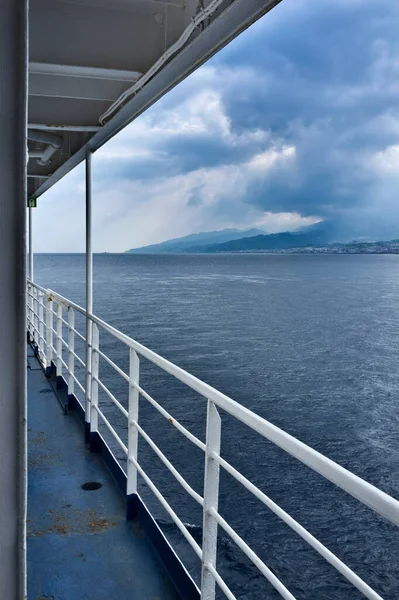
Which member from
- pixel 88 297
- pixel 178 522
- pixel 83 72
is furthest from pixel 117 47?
pixel 178 522

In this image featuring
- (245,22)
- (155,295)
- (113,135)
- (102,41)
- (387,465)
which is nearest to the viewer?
(245,22)

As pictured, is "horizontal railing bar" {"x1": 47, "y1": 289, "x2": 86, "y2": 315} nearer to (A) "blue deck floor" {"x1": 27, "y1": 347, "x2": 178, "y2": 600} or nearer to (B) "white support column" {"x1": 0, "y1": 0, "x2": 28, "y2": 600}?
(A) "blue deck floor" {"x1": 27, "y1": 347, "x2": 178, "y2": 600}

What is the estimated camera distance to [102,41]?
213cm

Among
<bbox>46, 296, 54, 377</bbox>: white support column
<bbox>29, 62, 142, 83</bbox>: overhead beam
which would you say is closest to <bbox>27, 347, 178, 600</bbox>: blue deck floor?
<bbox>46, 296, 54, 377</bbox>: white support column

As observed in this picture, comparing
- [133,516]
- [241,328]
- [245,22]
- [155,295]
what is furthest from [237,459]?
[155,295]

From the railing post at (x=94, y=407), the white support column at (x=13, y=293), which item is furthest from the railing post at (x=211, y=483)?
the railing post at (x=94, y=407)

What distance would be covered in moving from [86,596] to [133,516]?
0.54 m

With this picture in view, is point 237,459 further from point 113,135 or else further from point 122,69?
point 122,69

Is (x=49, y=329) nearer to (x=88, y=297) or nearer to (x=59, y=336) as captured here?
(x=59, y=336)

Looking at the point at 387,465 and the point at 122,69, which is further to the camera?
the point at 387,465

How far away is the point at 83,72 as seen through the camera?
2.29 meters

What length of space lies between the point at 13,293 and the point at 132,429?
156cm

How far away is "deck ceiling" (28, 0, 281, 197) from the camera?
1.56 m

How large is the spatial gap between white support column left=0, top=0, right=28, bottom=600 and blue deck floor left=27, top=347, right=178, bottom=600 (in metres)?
1.16
